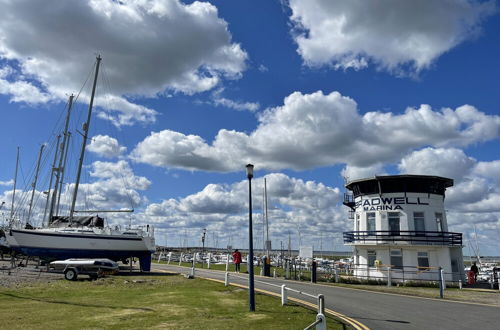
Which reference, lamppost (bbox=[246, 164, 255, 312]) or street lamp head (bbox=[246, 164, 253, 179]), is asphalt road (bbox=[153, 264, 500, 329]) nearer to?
lamppost (bbox=[246, 164, 255, 312])

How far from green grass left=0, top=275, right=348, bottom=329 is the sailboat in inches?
405

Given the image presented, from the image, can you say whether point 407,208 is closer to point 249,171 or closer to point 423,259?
point 423,259

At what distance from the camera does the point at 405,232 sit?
2683cm

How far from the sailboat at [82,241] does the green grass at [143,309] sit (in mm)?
10293

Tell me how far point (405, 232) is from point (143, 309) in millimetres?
20517

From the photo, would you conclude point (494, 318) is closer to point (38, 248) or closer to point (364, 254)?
point (364, 254)

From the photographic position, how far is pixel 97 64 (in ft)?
125

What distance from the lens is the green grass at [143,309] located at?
10.3 m

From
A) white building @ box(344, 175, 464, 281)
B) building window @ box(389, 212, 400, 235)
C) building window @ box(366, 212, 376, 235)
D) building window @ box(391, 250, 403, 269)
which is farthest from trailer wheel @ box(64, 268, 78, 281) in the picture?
building window @ box(389, 212, 400, 235)

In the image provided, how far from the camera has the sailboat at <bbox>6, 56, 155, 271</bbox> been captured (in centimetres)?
2859

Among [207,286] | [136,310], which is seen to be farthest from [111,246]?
[136,310]

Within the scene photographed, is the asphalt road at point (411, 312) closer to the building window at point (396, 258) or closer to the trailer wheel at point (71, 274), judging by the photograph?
the building window at point (396, 258)

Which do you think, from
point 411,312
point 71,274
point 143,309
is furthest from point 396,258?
point 71,274

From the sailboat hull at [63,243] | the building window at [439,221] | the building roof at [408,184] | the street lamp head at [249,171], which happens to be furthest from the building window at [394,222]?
the sailboat hull at [63,243]
